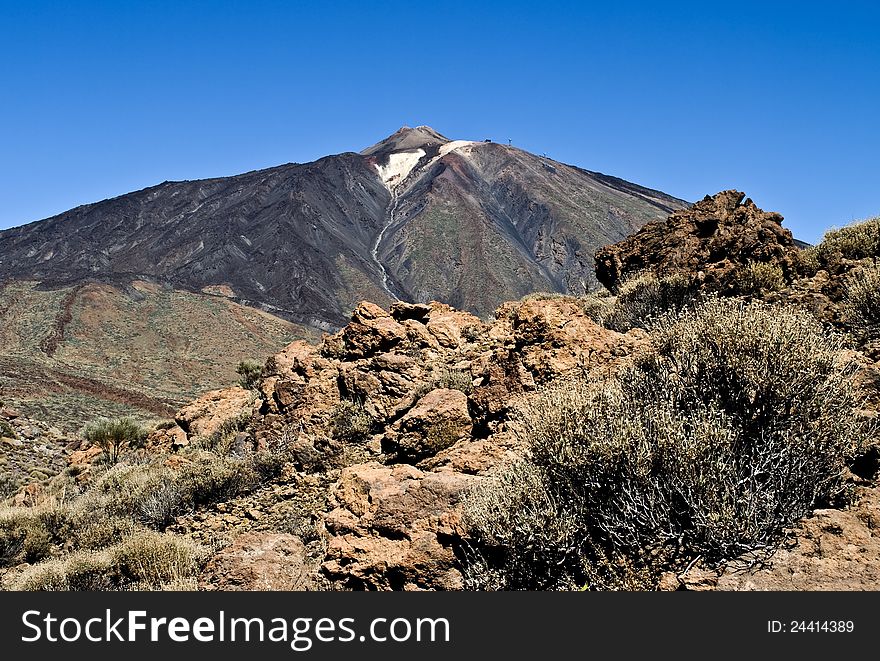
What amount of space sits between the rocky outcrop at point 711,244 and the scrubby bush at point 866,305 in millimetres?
2303

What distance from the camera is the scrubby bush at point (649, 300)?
29.0ft

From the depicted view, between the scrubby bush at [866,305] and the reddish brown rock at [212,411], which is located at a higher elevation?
the scrubby bush at [866,305]

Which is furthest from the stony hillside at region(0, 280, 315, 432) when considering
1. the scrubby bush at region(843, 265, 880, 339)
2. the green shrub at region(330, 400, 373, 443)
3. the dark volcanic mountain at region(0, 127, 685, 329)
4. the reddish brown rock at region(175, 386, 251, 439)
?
the scrubby bush at region(843, 265, 880, 339)

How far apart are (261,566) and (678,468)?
3327 millimetres

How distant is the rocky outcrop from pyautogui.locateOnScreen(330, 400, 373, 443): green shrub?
203 inches

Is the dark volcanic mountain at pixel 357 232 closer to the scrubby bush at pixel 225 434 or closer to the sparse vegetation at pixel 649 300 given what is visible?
the scrubby bush at pixel 225 434

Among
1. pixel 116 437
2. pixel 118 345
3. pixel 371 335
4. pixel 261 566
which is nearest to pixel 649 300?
pixel 371 335

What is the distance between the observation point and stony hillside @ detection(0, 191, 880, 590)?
3.37m

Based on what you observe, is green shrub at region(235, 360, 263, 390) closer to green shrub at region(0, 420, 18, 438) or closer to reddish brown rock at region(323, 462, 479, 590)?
green shrub at region(0, 420, 18, 438)

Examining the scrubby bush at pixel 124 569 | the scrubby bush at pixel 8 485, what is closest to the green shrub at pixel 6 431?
the scrubby bush at pixel 8 485

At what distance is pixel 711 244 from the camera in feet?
31.8
